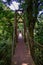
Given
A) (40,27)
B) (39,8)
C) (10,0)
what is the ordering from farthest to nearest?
(40,27) < (10,0) < (39,8)

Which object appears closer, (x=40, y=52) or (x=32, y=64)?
(x=32, y=64)

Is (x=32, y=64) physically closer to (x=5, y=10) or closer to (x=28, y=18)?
(x=28, y=18)

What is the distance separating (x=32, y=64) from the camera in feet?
13.7

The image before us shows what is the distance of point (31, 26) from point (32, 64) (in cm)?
Answer: 431

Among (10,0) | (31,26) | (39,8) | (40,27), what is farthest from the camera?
(40,27)

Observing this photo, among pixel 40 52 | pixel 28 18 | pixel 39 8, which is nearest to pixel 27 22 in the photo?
pixel 28 18

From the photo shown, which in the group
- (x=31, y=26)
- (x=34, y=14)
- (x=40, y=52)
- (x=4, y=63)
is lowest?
(x=40, y=52)

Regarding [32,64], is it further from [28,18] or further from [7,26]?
[7,26]

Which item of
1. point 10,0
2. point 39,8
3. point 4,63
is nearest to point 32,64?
point 4,63

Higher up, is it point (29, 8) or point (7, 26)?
point (29, 8)

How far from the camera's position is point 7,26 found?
10.7 metres

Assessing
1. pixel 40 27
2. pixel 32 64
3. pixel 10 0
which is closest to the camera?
pixel 32 64

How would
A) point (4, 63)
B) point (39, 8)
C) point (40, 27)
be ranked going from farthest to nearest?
point (40, 27) → point (39, 8) → point (4, 63)

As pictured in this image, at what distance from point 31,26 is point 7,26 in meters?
2.72
